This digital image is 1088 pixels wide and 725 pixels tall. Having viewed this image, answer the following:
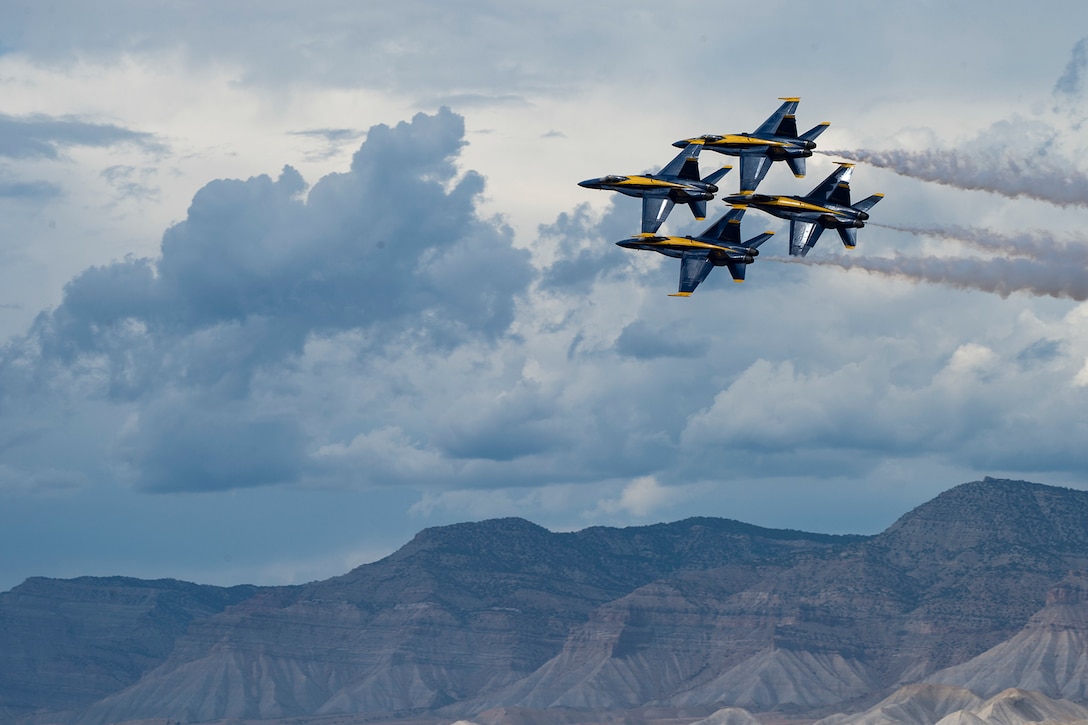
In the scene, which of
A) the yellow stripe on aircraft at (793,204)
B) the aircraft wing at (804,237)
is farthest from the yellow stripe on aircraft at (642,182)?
the aircraft wing at (804,237)

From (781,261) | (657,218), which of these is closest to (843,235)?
(781,261)

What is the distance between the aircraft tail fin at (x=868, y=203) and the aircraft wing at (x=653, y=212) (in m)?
17.7

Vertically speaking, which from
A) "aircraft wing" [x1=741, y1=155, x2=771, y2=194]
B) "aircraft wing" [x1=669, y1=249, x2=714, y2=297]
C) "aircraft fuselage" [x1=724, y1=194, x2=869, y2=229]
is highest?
"aircraft wing" [x1=741, y1=155, x2=771, y2=194]

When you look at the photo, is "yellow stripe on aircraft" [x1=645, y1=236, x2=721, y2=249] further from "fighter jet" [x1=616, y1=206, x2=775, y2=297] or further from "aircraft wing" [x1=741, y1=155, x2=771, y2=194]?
"aircraft wing" [x1=741, y1=155, x2=771, y2=194]

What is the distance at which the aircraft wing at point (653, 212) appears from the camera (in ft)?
573

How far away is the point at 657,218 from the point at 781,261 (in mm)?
14003

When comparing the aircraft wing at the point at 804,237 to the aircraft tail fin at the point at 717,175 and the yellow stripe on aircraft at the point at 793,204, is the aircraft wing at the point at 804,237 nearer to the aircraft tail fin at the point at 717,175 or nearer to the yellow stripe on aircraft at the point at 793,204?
the yellow stripe on aircraft at the point at 793,204

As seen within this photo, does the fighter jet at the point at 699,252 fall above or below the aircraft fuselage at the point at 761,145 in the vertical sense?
below

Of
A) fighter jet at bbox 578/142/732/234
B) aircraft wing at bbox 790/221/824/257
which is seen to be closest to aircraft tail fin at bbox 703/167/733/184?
fighter jet at bbox 578/142/732/234

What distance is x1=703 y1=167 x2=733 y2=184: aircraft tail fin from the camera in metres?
173

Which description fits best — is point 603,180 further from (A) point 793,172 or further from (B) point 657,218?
(A) point 793,172

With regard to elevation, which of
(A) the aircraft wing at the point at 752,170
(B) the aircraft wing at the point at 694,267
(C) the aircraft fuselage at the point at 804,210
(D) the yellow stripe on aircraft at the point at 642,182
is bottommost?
(B) the aircraft wing at the point at 694,267

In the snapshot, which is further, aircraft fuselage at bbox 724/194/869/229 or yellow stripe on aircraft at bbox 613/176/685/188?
yellow stripe on aircraft at bbox 613/176/685/188

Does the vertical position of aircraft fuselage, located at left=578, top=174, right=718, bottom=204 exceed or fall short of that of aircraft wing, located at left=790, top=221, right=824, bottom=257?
it exceeds it
